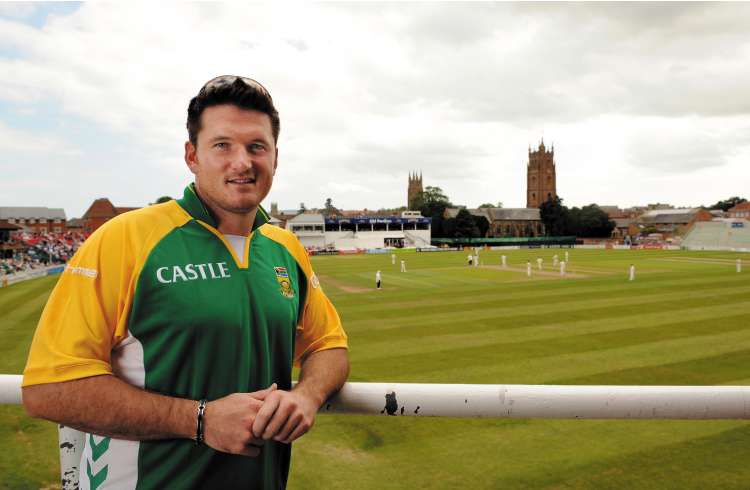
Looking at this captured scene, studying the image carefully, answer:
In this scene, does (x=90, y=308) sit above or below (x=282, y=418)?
above

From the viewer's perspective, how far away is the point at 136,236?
5.45 feet

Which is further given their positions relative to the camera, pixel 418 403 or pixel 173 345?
pixel 418 403

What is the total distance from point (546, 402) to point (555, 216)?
10378cm

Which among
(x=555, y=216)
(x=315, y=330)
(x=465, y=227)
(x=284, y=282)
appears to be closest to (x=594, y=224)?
(x=555, y=216)

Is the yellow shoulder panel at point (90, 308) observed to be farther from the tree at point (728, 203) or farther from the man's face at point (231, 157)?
the tree at point (728, 203)

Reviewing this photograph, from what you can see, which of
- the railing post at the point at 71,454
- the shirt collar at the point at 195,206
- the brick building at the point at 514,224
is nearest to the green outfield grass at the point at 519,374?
the railing post at the point at 71,454

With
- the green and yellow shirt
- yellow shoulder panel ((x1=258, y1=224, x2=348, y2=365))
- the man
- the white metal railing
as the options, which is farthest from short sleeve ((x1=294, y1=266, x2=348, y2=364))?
the white metal railing

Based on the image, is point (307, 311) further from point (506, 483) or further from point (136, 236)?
point (506, 483)

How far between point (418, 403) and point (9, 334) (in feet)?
57.5

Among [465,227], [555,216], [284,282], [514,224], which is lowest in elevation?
[284,282]

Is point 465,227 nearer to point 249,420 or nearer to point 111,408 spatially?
point 249,420

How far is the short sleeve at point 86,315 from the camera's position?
4.80ft

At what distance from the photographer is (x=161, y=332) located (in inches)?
63.4

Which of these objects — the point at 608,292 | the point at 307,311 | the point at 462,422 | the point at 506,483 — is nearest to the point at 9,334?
the point at 462,422
